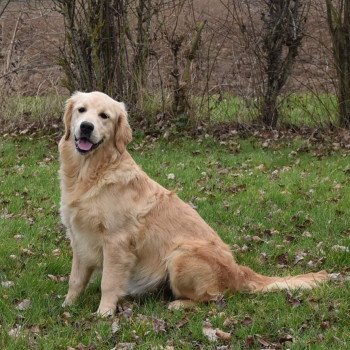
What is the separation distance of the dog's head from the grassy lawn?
127cm

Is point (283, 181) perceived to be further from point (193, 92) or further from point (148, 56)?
point (148, 56)

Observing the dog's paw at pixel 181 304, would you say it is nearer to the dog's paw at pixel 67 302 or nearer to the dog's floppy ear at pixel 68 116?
the dog's paw at pixel 67 302

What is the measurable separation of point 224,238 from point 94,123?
2.18 meters

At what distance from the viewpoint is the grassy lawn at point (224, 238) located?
4.16m

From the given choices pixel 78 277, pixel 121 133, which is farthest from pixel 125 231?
pixel 121 133

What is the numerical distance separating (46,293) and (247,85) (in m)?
8.61

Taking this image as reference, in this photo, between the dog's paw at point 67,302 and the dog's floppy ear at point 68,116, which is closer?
the dog's paw at point 67,302

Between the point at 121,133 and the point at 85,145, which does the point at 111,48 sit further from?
the point at 85,145

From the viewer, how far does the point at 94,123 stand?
4.96 m

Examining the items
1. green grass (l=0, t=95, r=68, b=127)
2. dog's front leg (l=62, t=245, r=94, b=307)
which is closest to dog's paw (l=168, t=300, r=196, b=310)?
dog's front leg (l=62, t=245, r=94, b=307)

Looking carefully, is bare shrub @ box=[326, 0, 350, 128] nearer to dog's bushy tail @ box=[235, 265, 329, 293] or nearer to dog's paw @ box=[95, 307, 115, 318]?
Answer: dog's bushy tail @ box=[235, 265, 329, 293]

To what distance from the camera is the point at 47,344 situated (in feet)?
13.0

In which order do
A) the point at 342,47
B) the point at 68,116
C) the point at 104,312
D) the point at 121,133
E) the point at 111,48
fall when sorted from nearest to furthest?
the point at 104,312
the point at 121,133
the point at 68,116
the point at 342,47
the point at 111,48

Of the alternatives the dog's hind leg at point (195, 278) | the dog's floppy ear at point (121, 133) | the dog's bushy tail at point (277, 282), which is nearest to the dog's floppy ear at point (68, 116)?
the dog's floppy ear at point (121, 133)
